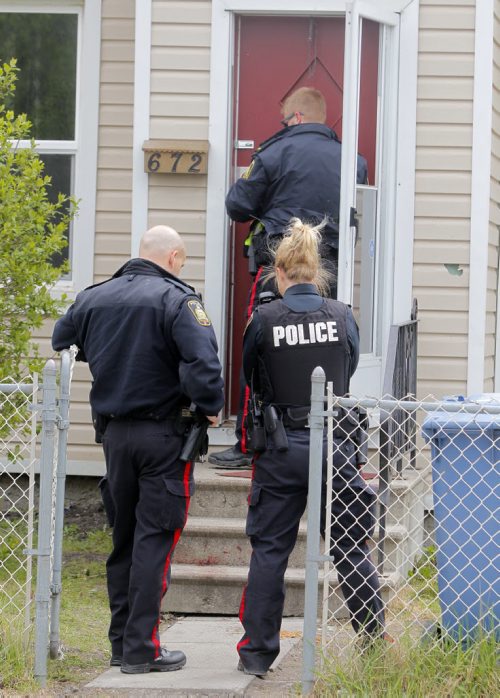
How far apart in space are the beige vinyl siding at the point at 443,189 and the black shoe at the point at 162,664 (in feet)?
9.18

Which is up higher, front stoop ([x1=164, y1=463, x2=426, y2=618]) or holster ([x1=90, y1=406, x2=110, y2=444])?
holster ([x1=90, y1=406, x2=110, y2=444])

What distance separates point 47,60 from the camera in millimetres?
8398

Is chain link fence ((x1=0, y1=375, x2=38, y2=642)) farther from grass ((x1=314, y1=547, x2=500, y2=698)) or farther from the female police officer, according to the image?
grass ((x1=314, y1=547, x2=500, y2=698))

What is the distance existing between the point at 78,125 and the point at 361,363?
2.71 m

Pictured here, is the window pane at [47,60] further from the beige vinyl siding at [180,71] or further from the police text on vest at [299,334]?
the police text on vest at [299,334]

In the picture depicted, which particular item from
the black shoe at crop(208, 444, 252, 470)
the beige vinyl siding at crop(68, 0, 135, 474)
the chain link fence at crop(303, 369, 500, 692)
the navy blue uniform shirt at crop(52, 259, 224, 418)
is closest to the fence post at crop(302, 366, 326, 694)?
the chain link fence at crop(303, 369, 500, 692)

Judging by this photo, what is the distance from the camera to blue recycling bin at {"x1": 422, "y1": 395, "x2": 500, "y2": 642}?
4668 mm

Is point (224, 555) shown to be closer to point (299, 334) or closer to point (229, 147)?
point (299, 334)

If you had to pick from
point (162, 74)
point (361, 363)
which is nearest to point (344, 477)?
point (361, 363)

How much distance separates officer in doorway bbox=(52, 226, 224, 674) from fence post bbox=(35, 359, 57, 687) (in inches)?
11.0

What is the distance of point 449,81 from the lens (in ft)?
23.9

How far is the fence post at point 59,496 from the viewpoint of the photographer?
5.00 m

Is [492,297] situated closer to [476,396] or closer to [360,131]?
[360,131]

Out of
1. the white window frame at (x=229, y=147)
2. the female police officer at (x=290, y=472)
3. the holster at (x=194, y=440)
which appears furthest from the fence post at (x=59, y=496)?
the white window frame at (x=229, y=147)
